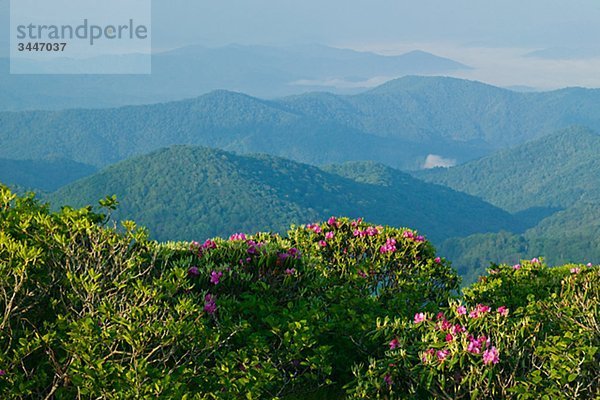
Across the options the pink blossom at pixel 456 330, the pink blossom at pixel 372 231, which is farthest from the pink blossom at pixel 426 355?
the pink blossom at pixel 372 231

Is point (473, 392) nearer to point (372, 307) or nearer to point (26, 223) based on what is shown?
point (372, 307)

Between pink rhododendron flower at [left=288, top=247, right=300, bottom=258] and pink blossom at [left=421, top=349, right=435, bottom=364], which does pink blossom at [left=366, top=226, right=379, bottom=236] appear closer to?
pink rhododendron flower at [left=288, top=247, right=300, bottom=258]

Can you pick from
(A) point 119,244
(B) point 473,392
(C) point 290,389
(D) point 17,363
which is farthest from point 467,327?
(D) point 17,363

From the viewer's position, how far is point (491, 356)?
20.4 ft

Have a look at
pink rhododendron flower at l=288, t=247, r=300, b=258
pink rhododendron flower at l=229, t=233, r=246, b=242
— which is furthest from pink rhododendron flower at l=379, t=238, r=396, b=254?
pink rhododendron flower at l=288, t=247, r=300, b=258

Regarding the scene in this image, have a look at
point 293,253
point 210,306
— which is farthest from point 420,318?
point 293,253

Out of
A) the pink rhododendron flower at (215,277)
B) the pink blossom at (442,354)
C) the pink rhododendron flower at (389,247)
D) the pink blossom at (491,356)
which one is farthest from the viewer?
the pink rhododendron flower at (389,247)

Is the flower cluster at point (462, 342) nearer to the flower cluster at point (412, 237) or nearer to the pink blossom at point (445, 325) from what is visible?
the pink blossom at point (445, 325)

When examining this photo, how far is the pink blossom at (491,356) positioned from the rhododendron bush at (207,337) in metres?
0.01

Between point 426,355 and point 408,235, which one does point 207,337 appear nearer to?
point 426,355

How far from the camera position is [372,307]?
28.7 feet

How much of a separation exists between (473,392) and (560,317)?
1.52 metres

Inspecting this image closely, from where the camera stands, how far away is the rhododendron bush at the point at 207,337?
19.5ft

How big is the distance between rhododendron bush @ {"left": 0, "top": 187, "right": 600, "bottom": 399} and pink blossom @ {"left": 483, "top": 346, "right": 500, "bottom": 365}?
11mm
